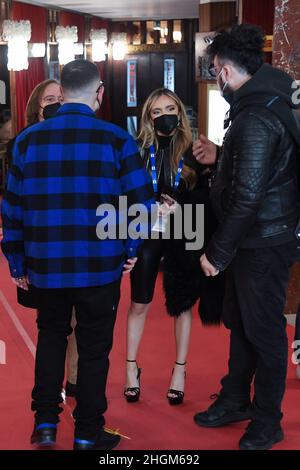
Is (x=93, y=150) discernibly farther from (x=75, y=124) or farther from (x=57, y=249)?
(x=57, y=249)

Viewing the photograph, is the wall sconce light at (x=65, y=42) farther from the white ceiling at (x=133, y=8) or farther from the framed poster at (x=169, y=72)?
the framed poster at (x=169, y=72)

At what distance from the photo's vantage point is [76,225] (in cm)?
220

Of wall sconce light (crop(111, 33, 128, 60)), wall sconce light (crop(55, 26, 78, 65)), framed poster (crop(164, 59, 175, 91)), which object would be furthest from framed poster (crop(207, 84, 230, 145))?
framed poster (crop(164, 59, 175, 91))

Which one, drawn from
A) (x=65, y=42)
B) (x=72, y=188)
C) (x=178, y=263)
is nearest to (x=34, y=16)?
(x=65, y=42)

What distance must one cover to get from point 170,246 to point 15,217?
788mm

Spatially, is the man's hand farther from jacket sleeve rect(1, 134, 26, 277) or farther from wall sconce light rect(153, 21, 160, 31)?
wall sconce light rect(153, 21, 160, 31)

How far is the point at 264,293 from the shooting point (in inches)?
92.0

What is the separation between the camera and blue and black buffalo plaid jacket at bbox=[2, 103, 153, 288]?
2.18 meters

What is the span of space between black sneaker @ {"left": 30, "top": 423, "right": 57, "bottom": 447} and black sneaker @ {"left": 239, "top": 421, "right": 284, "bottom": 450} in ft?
2.44

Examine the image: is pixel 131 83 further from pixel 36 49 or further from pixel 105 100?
pixel 36 49

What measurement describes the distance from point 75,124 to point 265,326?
104 cm

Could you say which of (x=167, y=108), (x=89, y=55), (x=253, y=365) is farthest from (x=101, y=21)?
(x=253, y=365)

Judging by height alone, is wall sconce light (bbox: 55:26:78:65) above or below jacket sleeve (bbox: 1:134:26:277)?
above

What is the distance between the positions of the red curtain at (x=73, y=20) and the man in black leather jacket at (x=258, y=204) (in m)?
7.70
